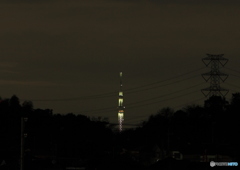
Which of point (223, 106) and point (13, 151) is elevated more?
point (223, 106)

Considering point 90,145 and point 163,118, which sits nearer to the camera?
point 90,145

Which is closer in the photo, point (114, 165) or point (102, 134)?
point (114, 165)

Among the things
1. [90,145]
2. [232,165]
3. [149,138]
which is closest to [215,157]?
[232,165]

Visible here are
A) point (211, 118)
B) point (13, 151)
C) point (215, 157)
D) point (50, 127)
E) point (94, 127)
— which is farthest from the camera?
point (211, 118)

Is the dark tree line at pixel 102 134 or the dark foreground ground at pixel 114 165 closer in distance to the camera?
the dark foreground ground at pixel 114 165

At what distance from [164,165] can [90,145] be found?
23548 millimetres

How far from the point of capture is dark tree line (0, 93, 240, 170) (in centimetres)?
11238

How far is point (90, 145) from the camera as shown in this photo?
121000 millimetres

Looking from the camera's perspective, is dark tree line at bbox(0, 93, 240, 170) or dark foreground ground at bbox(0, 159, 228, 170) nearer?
dark foreground ground at bbox(0, 159, 228, 170)

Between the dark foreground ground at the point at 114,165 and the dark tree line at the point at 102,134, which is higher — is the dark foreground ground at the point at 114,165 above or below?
below

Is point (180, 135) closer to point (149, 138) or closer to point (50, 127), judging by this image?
point (149, 138)

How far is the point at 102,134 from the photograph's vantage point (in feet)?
455

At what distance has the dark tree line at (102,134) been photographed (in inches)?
4424

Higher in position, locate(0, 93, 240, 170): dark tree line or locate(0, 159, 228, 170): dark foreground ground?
locate(0, 93, 240, 170): dark tree line
